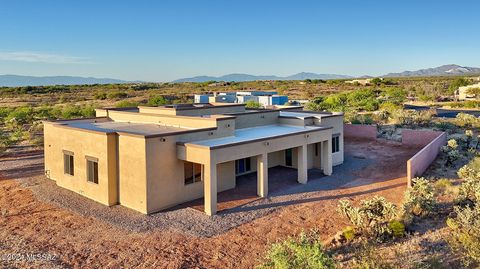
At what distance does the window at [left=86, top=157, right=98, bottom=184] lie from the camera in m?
17.6

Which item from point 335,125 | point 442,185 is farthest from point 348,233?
point 335,125

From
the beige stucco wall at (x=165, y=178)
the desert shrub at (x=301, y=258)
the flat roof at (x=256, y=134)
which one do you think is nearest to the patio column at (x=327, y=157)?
the flat roof at (x=256, y=134)

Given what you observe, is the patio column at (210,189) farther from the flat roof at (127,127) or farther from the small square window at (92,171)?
the small square window at (92,171)

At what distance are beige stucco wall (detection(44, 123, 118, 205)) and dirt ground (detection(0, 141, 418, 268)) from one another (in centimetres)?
156

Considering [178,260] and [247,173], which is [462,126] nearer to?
[247,173]

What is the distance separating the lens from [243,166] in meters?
21.8

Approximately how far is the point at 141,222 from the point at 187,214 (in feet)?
5.99

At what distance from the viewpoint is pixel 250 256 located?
1191cm

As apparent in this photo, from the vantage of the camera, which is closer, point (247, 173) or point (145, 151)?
point (145, 151)

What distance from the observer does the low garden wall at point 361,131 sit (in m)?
33.9

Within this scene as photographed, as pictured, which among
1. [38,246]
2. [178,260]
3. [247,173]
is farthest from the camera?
[247,173]

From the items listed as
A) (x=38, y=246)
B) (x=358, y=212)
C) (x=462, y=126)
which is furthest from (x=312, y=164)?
(x=462, y=126)

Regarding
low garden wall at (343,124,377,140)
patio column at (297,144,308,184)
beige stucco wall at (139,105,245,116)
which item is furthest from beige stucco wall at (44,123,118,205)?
low garden wall at (343,124,377,140)

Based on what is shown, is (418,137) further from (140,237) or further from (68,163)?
(68,163)
